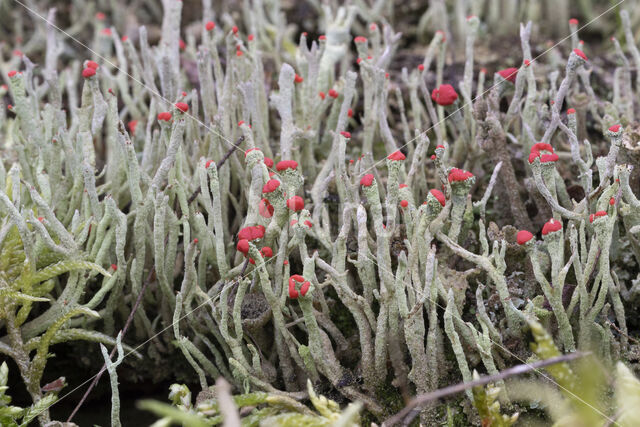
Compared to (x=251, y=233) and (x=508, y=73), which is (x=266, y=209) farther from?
(x=508, y=73)

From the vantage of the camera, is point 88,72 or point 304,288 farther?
point 88,72

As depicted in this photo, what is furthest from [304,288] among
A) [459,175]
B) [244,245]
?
[459,175]

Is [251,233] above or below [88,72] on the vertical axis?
below

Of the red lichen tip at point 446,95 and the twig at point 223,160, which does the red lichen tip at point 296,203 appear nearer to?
the twig at point 223,160

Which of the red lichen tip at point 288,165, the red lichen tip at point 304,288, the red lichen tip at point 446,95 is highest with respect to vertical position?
the red lichen tip at point 446,95

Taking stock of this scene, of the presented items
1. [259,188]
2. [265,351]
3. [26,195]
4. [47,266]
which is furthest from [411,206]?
[26,195]

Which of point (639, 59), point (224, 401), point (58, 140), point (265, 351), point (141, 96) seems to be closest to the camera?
point (224, 401)

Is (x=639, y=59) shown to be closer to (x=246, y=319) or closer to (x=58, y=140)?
(x=246, y=319)

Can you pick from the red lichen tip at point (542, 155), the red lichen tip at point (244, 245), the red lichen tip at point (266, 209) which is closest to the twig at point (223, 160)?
the red lichen tip at point (266, 209)

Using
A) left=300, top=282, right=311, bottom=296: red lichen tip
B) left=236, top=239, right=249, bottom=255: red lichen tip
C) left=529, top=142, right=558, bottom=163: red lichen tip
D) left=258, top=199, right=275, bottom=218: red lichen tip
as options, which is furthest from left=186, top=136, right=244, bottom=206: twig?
left=529, top=142, right=558, bottom=163: red lichen tip
